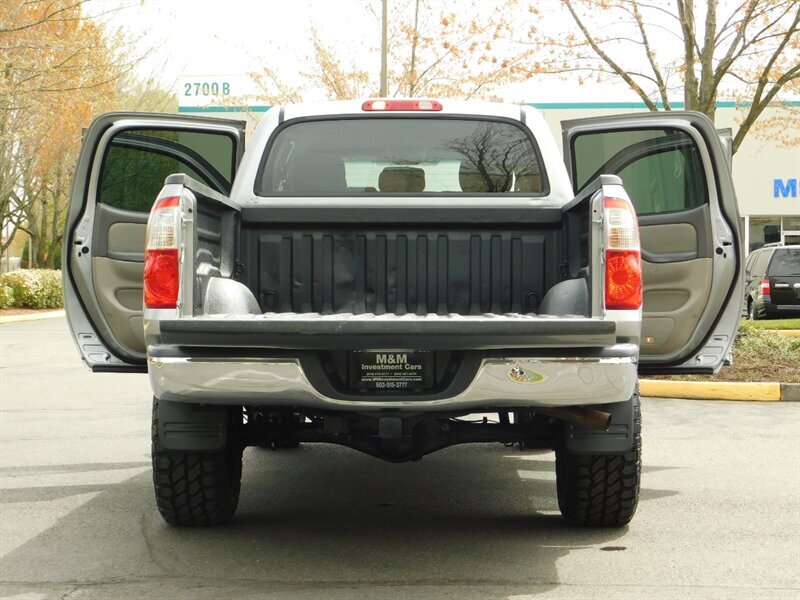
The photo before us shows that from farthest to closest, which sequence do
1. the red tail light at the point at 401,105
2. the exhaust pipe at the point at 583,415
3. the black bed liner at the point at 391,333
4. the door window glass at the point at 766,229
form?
the door window glass at the point at 766,229 → the red tail light at the point at 401,105 → the exhaust pipe at the point at 583,415 → the black bed liner at the point at 391,333

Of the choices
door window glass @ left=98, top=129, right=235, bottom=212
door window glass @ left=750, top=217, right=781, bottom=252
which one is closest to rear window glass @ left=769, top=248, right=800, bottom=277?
door window glass @ left=750, top=217, right=781, bottom=252

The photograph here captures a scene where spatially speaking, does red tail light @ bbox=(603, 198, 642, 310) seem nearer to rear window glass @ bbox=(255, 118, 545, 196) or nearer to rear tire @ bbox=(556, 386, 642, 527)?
rear tire @ bbox=(556, 386, 642, 527)

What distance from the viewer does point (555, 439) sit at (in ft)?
17.3

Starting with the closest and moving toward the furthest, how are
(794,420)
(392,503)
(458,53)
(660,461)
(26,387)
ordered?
(392,503)
(660,461)
(794,420)
(26,387)
(458,53)

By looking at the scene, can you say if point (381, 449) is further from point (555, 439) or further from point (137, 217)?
point (137, 217)

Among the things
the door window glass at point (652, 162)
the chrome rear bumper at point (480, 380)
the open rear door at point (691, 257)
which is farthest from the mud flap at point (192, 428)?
the door window glass at point (652, 162)

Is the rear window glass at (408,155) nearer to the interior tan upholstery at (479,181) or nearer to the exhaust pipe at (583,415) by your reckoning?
the interior tan upholstery at (479,181)

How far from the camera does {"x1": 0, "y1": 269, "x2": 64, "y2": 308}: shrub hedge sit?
29.5m

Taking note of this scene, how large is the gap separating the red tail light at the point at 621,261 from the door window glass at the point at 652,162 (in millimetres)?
1790

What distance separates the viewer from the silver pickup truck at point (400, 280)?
14.7 ft

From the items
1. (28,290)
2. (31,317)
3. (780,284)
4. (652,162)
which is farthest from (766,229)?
(652,162)

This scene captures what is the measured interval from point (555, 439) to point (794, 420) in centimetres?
503

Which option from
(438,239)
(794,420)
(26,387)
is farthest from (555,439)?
(26,387)

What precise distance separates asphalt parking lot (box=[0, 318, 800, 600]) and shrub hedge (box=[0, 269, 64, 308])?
21.9 meters
